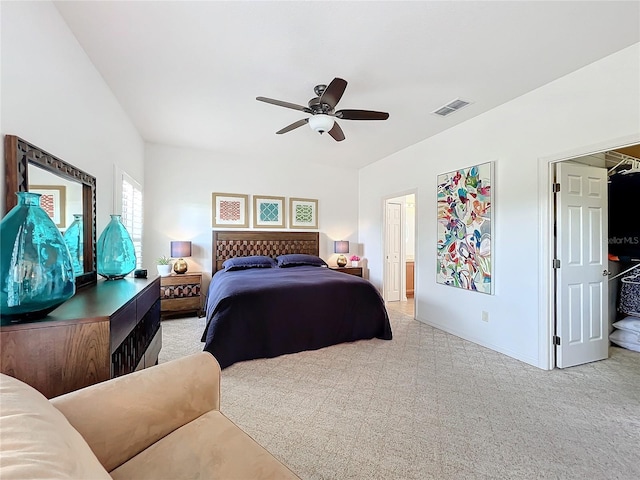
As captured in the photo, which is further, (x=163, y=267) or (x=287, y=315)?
(x=163, y=267)

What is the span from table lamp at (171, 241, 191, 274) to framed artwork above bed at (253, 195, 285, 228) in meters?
1.24

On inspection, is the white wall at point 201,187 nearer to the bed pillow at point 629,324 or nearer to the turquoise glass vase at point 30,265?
the turquoise glass vase at point 30,265

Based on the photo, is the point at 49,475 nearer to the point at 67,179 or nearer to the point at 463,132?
the point at 67,179

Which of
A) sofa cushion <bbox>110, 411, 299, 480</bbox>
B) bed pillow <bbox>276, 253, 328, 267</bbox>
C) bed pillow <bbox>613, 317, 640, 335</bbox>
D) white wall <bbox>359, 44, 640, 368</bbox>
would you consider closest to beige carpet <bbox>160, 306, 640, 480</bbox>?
bed pillow <bbox>613, 317, 640, 335</bbox>

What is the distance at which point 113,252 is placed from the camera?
2289mm

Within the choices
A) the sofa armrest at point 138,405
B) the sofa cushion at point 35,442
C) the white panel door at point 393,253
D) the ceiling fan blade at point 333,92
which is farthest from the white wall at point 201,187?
the sofa cushion at point 35,442

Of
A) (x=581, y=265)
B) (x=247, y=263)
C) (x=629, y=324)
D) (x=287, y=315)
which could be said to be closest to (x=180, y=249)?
(x=247, y=263)

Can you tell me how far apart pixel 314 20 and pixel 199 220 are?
3890 mm

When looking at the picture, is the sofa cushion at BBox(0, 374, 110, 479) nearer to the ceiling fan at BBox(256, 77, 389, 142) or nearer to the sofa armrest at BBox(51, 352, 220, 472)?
the sofa armrest at BBox(51, 352, 220, 472)

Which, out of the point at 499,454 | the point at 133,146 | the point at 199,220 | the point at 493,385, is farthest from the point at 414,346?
the point at 133,146

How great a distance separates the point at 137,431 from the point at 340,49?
264cm

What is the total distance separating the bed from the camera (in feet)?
9.64

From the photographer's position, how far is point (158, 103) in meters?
3.27

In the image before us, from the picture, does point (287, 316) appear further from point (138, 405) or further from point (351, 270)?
point (351, 270)
